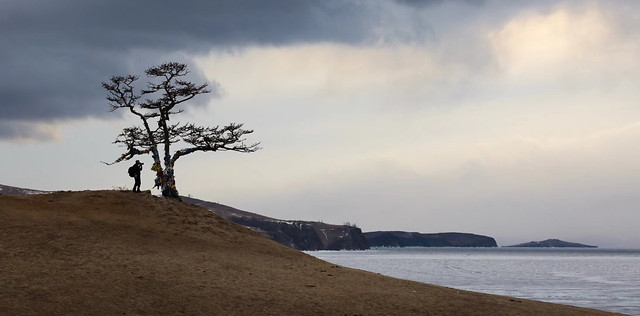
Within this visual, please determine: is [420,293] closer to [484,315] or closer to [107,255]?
[484,315]

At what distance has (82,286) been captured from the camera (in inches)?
1096

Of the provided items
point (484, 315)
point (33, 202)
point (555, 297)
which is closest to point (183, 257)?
point (33, 202)

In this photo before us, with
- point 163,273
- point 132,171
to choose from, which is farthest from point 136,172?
point 163,273

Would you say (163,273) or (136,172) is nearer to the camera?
(163,273)

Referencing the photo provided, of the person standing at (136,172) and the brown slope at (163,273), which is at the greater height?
the person standing at (136,172)

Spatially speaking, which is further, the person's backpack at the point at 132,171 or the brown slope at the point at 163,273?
the person's backpack at the point at 132,171

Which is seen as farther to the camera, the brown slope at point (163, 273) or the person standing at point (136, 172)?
the person standing at point (136, 172)

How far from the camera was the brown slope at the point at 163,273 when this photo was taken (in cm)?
2691

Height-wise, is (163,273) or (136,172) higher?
(136,172)

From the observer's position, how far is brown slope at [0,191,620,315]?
26.9 m

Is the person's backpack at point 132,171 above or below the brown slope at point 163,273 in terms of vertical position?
above

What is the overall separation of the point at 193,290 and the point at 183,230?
41.0 feet

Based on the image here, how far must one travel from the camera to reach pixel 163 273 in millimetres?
31156

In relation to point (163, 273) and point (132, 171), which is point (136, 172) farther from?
point (163, 273)
